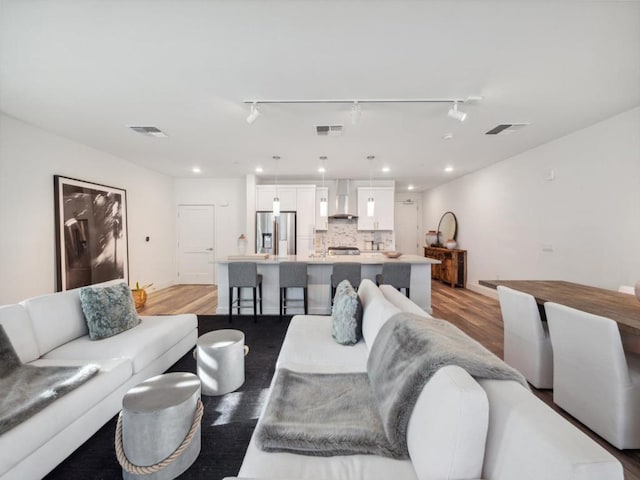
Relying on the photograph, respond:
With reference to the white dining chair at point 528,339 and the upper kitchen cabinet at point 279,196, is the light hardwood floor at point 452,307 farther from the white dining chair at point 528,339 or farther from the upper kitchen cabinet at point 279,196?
the upper kitchen cabinet at point 279,196

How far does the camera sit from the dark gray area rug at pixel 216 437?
58.8 inches

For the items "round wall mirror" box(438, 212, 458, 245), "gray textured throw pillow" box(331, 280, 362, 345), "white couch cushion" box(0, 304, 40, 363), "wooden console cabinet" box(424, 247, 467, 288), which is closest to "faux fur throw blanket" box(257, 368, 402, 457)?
"gray textured throw pillow" box(331, 280, 362, 345)

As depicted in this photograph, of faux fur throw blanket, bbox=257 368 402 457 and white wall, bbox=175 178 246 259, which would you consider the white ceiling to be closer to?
faux fur throw blanket, bbox=257 368 402 457

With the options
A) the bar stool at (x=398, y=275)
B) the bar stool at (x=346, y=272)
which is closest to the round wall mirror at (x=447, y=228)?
the bar stool at (x=398, y=275)

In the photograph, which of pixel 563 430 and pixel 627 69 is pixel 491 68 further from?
pixel 563 430

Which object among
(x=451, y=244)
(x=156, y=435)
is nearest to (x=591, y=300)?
(x=156, y=435)

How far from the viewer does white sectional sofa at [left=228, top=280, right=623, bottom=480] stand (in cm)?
66

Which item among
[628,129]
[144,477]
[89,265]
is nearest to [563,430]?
[144,477]

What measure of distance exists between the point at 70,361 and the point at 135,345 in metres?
0.39

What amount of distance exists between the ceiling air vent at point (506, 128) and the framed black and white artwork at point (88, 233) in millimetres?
5859

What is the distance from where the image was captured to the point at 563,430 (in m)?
0.72

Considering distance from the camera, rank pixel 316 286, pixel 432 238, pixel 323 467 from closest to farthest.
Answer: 1. pixel 323 467
2. pixel 316 286
3. pixel 432 238

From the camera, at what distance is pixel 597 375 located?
5.53ft

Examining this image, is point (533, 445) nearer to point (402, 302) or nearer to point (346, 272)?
point (402, 302)
